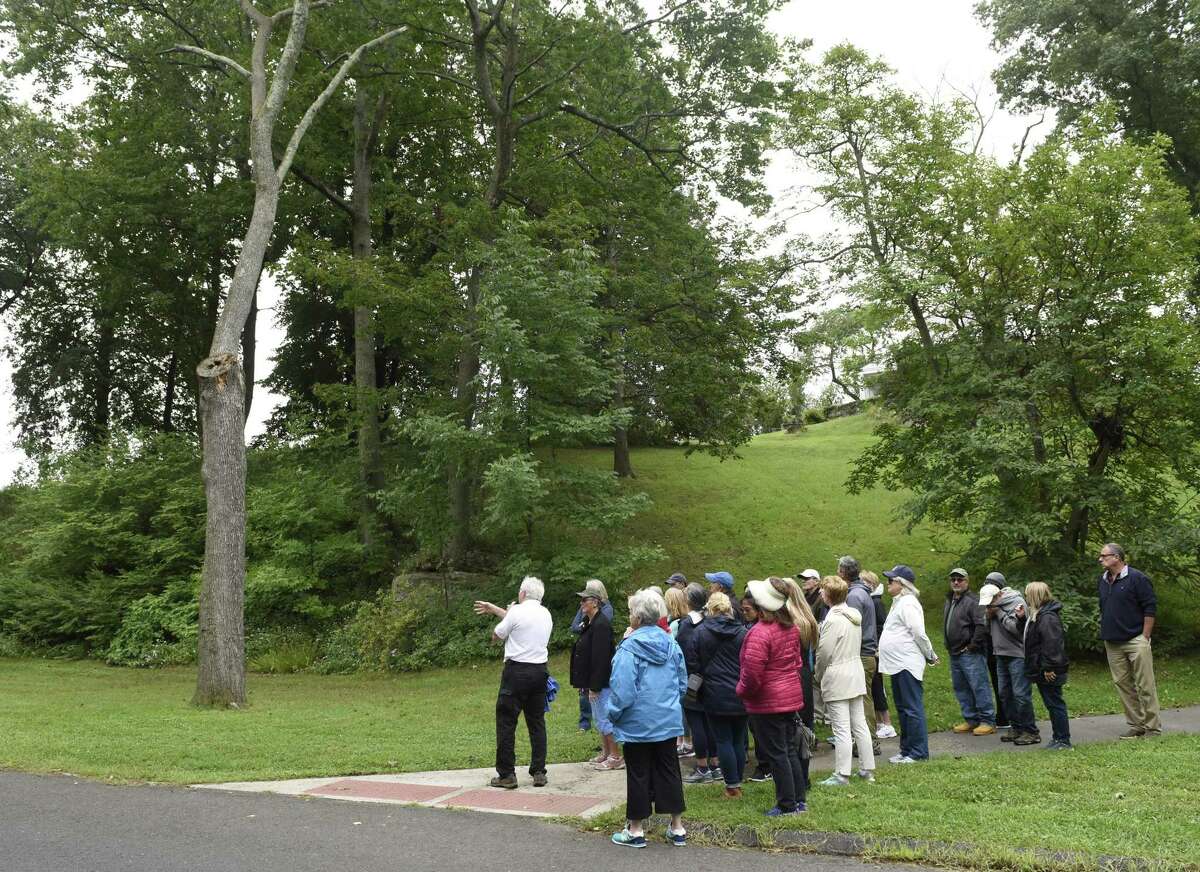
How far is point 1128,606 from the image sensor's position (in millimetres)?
8898

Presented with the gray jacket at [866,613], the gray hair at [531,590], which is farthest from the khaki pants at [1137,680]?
the gray hair at [531,590]

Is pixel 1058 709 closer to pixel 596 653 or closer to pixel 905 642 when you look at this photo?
pixel 905 642

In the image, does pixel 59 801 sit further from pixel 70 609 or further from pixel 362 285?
pixel 70 609

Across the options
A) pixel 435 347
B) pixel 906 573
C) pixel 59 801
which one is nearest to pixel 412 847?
pixel 59 801

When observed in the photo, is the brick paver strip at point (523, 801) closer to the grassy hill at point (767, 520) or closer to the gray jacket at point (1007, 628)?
the gray jacket at point (1007, 628)

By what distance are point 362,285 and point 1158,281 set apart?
14.6 m

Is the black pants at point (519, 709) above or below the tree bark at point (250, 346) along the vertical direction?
below

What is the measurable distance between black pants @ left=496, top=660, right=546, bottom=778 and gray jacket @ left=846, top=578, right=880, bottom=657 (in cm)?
336

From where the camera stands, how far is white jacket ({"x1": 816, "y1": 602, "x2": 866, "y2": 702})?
23.3ft

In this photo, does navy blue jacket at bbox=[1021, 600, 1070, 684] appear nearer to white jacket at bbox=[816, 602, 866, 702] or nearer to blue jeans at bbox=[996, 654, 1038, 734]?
blue jeans at bbox=[996, 654, 1038, 734]

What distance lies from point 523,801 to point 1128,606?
6.43 m

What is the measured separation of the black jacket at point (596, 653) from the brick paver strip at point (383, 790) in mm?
1514

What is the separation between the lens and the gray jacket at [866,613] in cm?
885

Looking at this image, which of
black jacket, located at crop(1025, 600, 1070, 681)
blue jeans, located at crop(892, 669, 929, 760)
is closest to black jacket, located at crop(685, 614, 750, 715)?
blue jeans, located at crop(892, 669, 929, 760)
